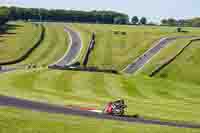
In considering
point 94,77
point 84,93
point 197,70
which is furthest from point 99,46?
point 84,93

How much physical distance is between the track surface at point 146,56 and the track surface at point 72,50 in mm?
14661

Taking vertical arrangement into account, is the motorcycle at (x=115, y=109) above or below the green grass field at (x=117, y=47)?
above

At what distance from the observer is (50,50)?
13225 centimetres

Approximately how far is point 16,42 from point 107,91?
69235 millimetres

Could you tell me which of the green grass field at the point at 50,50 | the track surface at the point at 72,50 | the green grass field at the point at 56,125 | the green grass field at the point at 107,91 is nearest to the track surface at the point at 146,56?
the green grass field at the point at 107,91

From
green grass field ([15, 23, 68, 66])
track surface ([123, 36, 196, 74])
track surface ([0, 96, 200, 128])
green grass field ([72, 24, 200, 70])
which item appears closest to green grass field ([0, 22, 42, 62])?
green grass field ([15, 23, 68, 66])

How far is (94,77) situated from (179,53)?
38.5 m

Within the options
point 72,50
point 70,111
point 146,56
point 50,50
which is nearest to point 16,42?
point 50,50

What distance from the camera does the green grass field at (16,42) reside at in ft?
393

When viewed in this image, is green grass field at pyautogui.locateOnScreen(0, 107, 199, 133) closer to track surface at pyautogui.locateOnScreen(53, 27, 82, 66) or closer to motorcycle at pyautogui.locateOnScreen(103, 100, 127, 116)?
motorcycle at pyautogui.locateOnScreen(103, 100, 127, 116)

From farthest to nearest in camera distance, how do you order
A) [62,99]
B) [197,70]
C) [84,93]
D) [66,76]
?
1. [197,70]
2. [66,76]
3. [84,93]
4. [62,99]

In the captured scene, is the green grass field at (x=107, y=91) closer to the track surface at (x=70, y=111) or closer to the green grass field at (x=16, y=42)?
the track surface at (x=70, y=111)

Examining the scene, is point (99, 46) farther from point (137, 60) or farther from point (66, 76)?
point (66, 76)

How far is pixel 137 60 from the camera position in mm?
117062
